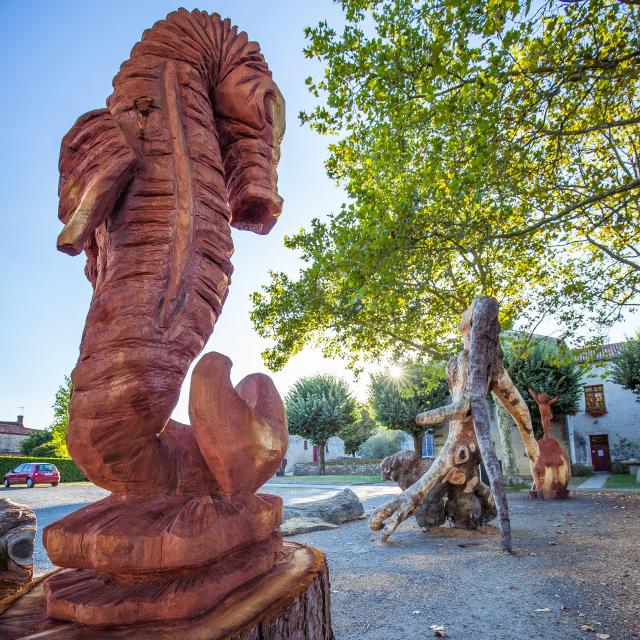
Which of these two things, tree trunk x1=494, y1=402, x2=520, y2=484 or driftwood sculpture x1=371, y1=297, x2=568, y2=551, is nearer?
driftwood sculpture x1=371, y1=297, x2=568, y2=551

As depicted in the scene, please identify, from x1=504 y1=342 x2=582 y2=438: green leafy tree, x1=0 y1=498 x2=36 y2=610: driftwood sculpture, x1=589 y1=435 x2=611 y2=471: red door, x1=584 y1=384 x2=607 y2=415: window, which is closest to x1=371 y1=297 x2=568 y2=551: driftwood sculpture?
x1=0 y1=498 x2=36 y2=610: driftwood sculpture

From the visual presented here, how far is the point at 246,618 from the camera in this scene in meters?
1.11

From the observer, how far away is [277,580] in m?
1.38

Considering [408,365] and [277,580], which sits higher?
[408,365]

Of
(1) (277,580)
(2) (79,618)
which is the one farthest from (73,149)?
(1) (277,580)

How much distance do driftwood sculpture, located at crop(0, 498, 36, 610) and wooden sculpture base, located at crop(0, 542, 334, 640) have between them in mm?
1117

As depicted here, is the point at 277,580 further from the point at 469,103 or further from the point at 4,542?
the point at 469,103

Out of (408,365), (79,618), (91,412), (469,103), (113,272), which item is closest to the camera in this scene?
(79,618)

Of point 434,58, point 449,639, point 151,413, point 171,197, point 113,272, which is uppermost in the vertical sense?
point 434,58

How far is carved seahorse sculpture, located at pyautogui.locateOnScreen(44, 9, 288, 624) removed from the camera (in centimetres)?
118

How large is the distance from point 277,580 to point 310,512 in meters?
7.87

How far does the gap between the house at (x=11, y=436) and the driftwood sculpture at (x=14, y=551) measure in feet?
178

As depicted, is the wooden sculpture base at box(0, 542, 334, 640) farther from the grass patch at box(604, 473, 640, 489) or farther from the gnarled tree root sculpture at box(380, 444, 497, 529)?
the grass patch at box(604, 473, 640, 489)

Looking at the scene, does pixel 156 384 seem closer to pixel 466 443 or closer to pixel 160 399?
pixel 160 399
